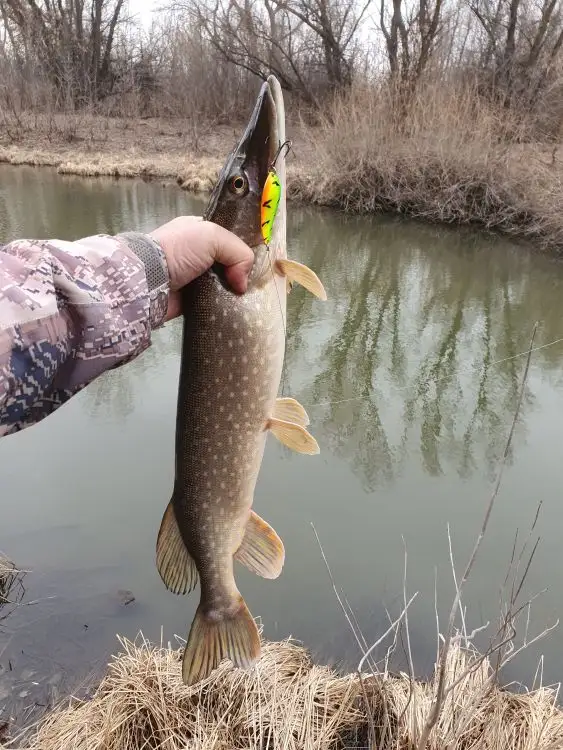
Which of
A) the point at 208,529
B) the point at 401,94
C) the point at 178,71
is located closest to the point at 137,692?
the point at 208,529

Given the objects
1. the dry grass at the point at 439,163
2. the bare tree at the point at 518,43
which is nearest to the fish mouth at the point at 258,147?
the dry grass at the point at 439,163

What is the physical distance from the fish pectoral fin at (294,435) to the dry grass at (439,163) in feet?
30.6

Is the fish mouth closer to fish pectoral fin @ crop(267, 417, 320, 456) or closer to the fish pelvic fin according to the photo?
fish pectoral fin @ crop(267, 417, 320, 456)

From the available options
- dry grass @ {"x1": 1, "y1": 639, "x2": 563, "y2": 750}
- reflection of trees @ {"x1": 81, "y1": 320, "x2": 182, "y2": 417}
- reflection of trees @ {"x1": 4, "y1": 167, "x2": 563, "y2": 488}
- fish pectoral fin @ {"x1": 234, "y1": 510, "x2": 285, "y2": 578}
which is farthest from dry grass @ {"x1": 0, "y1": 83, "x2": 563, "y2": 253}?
fish pectoral fin @ {"x1": 234, "y1": 510, "x2": 285, "y2": 578}

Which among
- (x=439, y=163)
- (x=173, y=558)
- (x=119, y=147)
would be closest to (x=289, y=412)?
(x=173, y=558)

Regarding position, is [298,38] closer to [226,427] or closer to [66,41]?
[66,41]

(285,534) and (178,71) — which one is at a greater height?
(178,71)

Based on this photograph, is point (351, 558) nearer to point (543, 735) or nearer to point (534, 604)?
point (534, 604)

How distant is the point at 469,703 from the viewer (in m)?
2.07

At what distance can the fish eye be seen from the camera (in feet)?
4.68

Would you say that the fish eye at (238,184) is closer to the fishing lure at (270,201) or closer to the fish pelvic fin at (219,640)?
the fishing lure at (270,201)

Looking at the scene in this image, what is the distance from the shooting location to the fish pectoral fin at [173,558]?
1.58 meters

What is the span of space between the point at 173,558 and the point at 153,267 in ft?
2.46

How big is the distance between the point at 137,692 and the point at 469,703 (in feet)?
3.97
